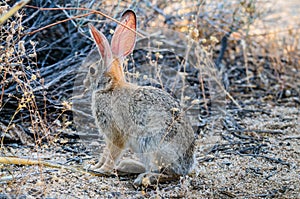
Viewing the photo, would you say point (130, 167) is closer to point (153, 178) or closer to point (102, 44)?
point (153, 178)

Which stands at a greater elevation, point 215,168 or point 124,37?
point 124,37

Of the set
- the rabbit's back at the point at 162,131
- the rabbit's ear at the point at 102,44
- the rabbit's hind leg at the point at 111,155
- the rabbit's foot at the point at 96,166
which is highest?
the rabbit's ear at the point at 102,44

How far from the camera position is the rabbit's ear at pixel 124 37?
373 centimetres

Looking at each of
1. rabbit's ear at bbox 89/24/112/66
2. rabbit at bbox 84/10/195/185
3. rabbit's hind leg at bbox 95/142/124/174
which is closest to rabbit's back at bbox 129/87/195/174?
rabbit at bbox 84/10/195/185

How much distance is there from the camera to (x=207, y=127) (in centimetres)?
484

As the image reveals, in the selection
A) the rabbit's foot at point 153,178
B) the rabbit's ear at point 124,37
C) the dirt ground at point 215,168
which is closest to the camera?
the dirt ground at point 215,168

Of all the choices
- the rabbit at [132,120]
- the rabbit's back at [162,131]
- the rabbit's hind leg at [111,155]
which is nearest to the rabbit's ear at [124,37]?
the rabbit at [132,120]

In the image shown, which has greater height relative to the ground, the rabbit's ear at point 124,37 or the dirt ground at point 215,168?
the rabbit's ear at point 124,37

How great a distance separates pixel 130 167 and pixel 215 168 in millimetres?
643

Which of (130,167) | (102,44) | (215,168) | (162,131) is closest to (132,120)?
(162,131)

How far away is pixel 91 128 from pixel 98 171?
959mm

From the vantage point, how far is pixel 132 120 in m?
3.69

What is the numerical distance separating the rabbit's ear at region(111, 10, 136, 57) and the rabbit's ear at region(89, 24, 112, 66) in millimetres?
95

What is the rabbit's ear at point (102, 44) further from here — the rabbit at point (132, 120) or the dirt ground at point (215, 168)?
the dirt ground at point (215, 168)
